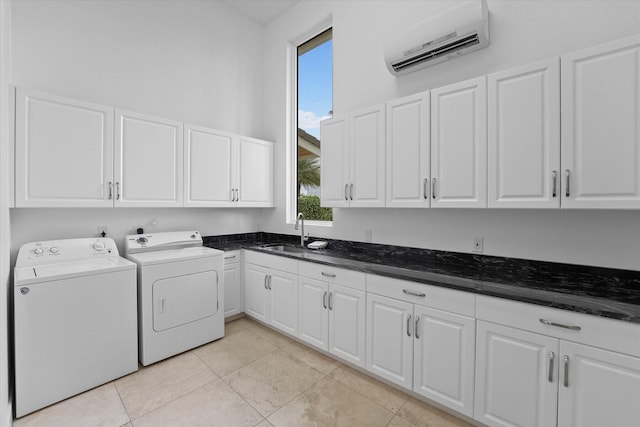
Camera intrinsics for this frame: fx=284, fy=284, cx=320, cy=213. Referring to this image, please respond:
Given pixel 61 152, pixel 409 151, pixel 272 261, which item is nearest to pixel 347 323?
pixel 272 261

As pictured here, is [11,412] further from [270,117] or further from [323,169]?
[270,117]

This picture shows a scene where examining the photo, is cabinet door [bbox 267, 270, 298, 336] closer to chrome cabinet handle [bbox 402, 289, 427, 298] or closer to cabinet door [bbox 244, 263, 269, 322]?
cabinet door [bbox 244, 263, 269, 322]

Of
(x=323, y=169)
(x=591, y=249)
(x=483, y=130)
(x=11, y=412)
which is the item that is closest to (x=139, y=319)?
(x=11, y=412)

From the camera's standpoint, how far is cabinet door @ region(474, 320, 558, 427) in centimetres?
150

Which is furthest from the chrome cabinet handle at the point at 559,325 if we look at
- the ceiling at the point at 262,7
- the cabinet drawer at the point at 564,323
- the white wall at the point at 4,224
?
the ceiling at the point at 262,7

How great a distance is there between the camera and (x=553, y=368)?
4.86 ft

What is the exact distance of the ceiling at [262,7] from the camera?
3.69 m

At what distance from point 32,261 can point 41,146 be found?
89cm

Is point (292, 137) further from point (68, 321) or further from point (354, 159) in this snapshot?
point (68, 321)

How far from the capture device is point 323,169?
285cm

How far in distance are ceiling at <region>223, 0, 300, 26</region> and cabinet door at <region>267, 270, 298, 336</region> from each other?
3428mm

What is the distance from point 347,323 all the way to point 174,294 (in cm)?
160

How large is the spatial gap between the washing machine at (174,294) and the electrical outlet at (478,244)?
94.5 inches

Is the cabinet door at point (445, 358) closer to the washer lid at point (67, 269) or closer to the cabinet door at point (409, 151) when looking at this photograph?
the cabinet door at point (409, 151)
